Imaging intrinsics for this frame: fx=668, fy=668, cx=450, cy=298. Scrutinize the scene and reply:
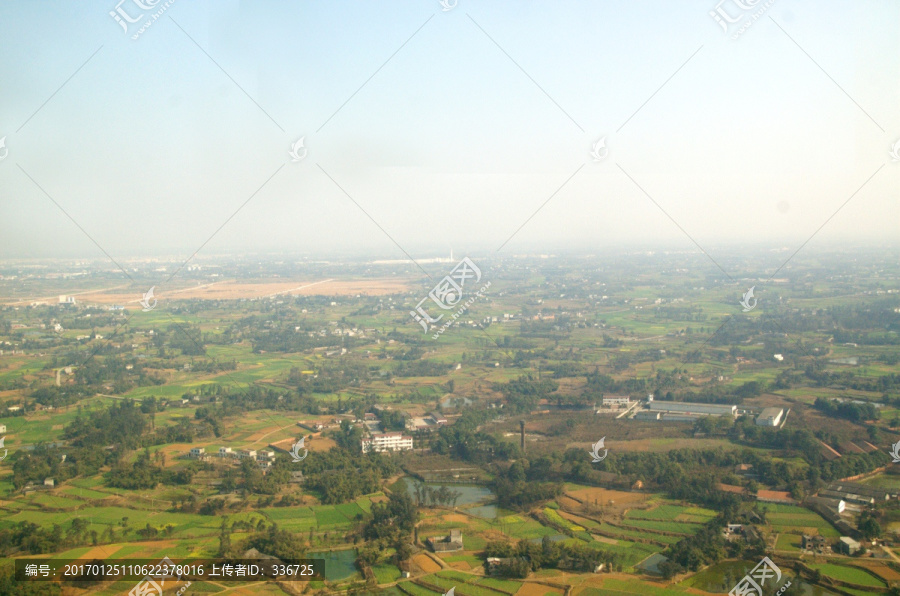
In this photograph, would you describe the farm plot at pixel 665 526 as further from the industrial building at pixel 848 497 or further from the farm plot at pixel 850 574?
the industrial building at pixel 848 497

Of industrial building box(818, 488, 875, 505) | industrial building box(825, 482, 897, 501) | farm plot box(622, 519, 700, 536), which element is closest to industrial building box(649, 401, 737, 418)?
industrial building box(825, 482, 897, 501)

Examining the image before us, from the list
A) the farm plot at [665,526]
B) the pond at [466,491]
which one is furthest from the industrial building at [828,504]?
the pond at [466,491]

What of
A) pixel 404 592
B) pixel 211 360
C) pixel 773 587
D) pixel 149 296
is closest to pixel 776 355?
pixel 773 587

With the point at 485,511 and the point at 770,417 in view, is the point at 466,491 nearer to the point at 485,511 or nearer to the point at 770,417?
the point at 485,511

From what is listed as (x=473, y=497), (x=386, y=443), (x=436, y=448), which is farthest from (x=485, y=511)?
(x=386, y=443)

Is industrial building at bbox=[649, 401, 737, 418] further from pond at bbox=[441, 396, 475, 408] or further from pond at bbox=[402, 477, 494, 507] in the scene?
pond at bbox=[402, 477, 494, 507]

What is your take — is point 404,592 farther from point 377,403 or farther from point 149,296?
point 149,296

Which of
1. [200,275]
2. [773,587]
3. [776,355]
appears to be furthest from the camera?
[200,275]
